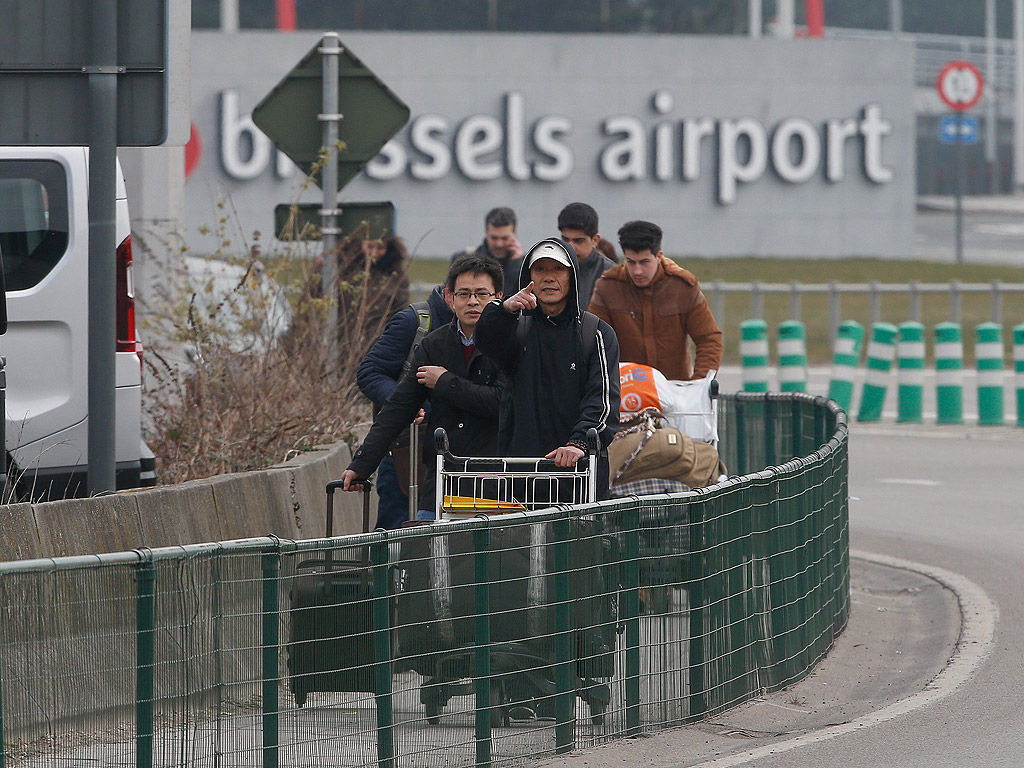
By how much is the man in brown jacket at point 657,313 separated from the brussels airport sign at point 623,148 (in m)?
27.9

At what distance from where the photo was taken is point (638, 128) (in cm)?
3838

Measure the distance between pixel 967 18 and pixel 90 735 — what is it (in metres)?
76.9

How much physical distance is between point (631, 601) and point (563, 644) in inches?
14.3

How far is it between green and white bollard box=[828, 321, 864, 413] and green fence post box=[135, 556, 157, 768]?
14.9 m

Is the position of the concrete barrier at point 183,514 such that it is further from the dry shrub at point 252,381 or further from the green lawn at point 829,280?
the green lawn at point 829,280

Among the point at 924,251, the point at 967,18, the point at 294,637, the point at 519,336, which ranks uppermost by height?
the point at 967,18

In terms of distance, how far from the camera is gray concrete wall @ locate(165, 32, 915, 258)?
37719 mm

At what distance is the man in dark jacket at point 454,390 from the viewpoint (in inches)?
286

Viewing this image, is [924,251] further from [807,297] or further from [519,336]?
[519,336]

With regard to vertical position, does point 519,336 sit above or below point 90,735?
above

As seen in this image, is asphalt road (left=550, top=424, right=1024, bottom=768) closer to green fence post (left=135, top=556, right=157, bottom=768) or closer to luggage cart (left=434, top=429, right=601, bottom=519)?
luggage cart (left=434, top=429, right=601, bottom=519)

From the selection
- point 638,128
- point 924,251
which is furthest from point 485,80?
point 924,251

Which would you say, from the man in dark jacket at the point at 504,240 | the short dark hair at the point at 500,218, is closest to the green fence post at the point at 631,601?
the man in dark jacket at the point at 504,240

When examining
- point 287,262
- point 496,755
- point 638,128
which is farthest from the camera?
point 638,128
